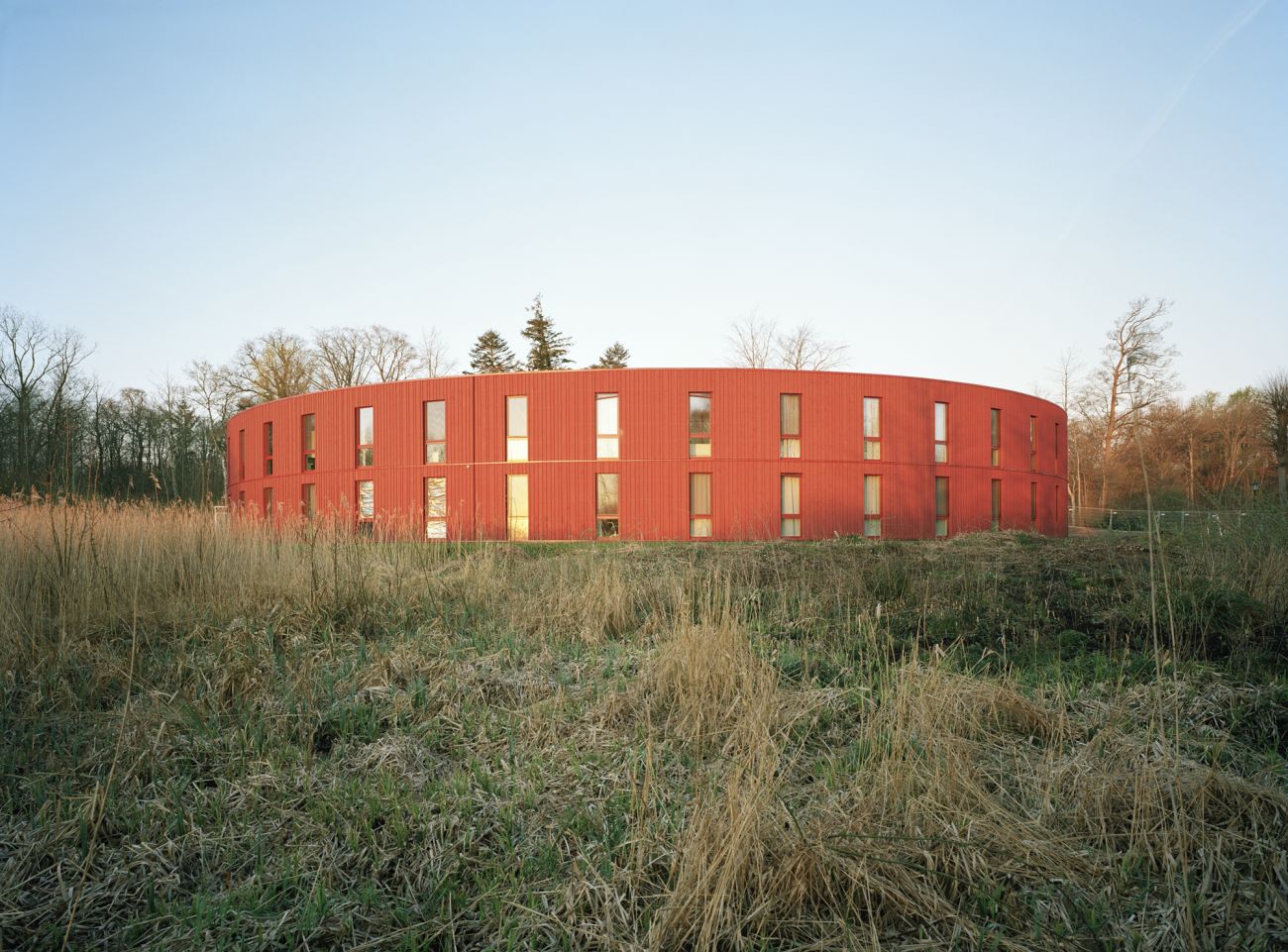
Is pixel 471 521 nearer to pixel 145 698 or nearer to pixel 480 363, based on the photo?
pixel 145 698

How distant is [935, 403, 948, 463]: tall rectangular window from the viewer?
24266 millimetres

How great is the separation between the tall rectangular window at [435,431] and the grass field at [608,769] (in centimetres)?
1679

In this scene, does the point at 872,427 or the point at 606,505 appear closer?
the point at 606,505

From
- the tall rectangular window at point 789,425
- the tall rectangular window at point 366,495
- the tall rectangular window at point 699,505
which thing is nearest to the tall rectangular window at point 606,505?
the tall rectangular window at point 699,505

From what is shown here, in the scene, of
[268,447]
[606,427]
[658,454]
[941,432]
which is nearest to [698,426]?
[658,454]

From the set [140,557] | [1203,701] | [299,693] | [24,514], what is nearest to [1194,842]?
[1203,701]

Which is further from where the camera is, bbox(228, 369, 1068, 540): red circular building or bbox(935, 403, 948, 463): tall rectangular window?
bbox(935, 403, 948, 463): tall rectangular window

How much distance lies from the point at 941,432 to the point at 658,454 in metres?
9.93

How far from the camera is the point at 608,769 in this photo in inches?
128

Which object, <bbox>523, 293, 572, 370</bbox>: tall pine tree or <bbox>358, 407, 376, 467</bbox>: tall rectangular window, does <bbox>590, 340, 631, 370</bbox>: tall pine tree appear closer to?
<bbox>523, 293, 572, 370</bbox>: tall pine tree

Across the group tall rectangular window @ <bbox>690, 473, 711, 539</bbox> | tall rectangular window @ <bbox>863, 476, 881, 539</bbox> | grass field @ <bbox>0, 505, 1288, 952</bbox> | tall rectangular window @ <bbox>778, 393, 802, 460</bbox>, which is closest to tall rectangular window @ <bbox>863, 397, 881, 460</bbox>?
tall rectangular window @ <bbox>863, 476, 881, 539</bbox>

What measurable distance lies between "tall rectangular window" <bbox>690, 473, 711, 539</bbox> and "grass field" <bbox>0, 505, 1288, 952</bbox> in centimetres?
1531

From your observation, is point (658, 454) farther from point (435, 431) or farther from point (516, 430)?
point (435, 431)

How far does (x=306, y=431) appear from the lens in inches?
1011
